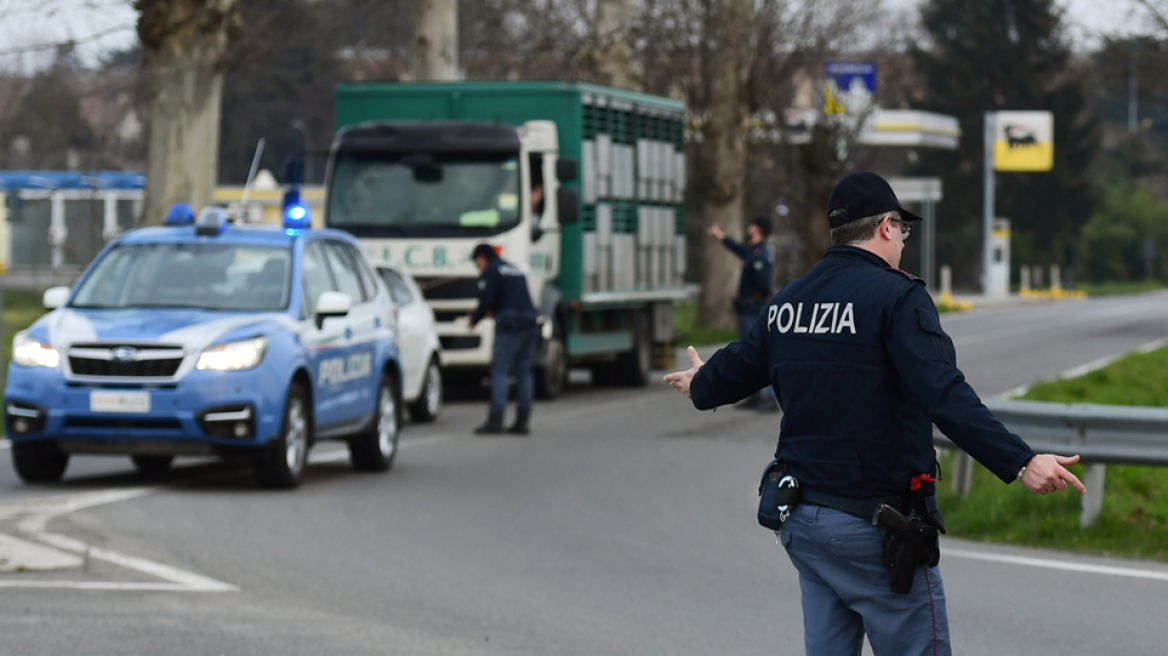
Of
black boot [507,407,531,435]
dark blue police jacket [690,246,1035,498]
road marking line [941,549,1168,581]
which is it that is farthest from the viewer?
black boot [507,407,531,435]

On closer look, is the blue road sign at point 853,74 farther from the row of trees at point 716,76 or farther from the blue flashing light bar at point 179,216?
the blue flashing light bar at point 179,216

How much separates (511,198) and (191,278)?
23.8 feet

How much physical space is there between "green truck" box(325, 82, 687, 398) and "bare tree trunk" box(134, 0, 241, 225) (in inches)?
57.8

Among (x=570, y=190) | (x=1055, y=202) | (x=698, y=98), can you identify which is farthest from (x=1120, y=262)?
(x=570, y=190)

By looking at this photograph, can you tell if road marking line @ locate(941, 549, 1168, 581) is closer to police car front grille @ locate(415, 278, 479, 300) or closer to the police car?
the police car

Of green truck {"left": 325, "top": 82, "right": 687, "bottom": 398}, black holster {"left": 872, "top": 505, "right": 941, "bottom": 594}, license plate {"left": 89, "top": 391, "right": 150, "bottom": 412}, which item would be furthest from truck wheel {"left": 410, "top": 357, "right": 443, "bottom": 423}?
black holster {"left": 872, "top": 505, "right": 941, "bottom": 594}

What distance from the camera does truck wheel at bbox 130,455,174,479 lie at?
1339 centimetres

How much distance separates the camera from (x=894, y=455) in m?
4.71

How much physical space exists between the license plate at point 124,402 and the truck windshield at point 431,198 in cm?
802

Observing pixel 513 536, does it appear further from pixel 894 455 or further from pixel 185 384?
pixel 894 455

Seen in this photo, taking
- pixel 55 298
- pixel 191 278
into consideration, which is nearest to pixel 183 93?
pixel 191 278

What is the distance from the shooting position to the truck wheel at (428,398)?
1781cm

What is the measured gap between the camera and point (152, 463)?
13734 millimetres

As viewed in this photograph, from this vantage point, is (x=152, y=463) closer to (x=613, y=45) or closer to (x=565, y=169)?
(x=565, y=169)
